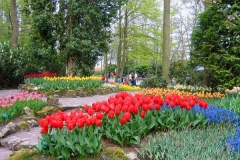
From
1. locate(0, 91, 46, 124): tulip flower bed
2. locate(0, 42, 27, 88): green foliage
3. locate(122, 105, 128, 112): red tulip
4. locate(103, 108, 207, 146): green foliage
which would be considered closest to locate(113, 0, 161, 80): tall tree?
locate(0, 42, 27, 88): green foliage

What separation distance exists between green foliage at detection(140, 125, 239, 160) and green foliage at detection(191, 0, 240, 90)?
6429 mm

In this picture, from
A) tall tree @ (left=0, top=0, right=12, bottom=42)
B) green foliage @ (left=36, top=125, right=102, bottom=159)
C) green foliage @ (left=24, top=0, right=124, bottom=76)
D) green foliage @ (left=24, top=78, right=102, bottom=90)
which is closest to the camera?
green foliage @ (left=36, top=125, right=102, bottom=159)

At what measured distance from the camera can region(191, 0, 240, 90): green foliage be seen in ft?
31.0

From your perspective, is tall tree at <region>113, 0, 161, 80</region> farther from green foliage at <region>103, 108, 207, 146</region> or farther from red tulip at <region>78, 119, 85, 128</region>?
red tulip at <region>78, 119, 85, 128</region>

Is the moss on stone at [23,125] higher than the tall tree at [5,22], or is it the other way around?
the tall tree at [5,22]

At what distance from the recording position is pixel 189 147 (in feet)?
9.80

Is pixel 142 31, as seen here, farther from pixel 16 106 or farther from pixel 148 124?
pixel 148 124

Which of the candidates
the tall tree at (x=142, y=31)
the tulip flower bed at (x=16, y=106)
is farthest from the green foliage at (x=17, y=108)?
the tall tree at (x=142, y=31)

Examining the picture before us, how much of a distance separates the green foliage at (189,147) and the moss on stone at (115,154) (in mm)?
255

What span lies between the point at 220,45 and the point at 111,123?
7.60 meters

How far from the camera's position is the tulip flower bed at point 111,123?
3.20 metres

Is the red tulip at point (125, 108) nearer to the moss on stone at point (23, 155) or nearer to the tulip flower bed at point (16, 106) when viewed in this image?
the moss on stone at point (23, 155)

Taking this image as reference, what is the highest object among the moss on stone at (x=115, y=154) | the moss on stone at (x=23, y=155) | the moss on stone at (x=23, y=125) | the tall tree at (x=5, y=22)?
the tall tree at (x=5, y=22)

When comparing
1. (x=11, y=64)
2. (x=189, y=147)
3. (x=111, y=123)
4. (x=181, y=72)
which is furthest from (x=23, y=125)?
(x=181, y=72)
